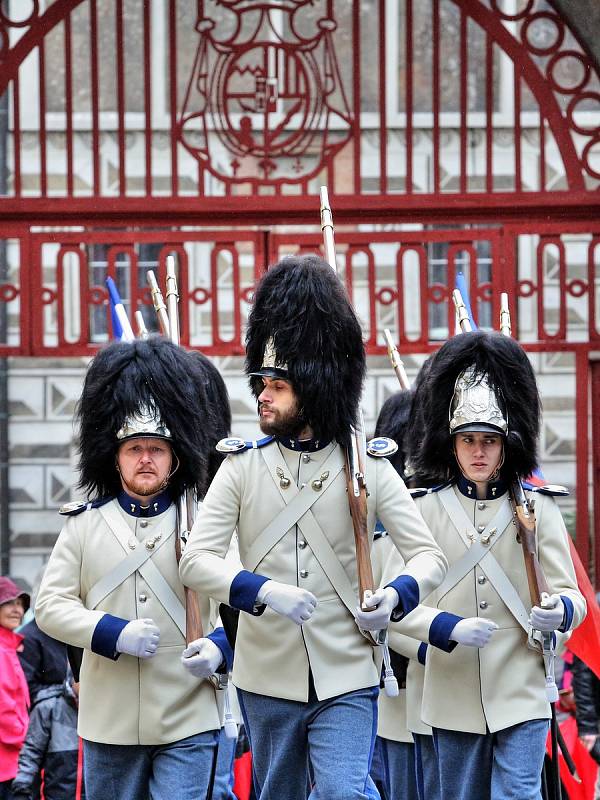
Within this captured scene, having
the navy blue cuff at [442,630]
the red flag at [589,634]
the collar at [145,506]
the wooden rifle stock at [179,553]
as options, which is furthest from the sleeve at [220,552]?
the red flag at [589,634]

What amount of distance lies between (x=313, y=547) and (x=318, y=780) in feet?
2.12

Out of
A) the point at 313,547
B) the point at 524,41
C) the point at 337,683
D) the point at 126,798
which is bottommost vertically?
the point at 126,798

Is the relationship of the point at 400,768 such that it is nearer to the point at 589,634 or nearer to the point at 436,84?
the point at 589,634

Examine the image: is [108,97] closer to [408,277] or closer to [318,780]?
[408,277]

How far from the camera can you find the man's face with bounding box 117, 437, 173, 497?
17.9ft

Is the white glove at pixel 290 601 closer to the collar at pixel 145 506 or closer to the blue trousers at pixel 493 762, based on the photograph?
the collar at pixel 145 506

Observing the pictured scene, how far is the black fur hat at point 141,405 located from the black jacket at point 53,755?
2.14 meters

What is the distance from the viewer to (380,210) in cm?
827

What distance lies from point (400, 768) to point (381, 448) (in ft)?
5.57

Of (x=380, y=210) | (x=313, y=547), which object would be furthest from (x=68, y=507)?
(x=380, y=210)

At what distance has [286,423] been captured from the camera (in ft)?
17.0

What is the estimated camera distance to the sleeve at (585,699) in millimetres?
8164

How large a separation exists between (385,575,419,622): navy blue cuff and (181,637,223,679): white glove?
1.78 feet

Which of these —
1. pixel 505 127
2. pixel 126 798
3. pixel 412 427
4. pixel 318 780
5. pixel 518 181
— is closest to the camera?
Result: pixel 318 780
